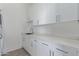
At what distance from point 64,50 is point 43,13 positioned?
0.46 meters

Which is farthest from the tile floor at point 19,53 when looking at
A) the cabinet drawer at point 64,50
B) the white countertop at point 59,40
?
the cabinet drawer at point 64,50

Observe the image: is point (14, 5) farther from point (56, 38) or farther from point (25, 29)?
point (56, 38)

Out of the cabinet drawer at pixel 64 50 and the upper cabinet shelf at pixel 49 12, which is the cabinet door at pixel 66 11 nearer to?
the upper cabinet shelf at pixel 49 12

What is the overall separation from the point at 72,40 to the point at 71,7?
0.35m

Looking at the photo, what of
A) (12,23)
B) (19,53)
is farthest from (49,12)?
(19,53)

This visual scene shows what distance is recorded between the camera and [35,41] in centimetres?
144

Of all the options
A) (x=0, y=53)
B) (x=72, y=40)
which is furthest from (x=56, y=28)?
(x=0, y=53)

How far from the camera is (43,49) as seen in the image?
4.58ft

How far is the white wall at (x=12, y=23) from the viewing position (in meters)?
1.39

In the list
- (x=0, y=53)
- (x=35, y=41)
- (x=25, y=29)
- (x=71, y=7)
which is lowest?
(x=0, y=53)

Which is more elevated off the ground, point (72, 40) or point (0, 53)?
point (72, 40)

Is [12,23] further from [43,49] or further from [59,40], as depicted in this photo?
[59,40]

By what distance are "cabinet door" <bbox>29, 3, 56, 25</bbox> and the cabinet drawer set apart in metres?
0.29

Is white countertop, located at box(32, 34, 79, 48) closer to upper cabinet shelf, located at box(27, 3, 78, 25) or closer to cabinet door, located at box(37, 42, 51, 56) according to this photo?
cabinet door, located at box(37, 42, 51, 56)
